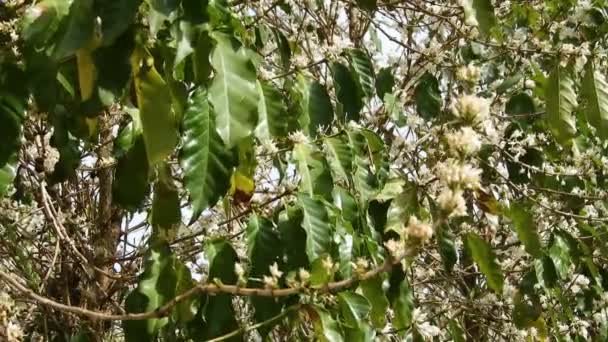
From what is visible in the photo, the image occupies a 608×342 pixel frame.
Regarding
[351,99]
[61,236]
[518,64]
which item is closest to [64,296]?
[61,236]

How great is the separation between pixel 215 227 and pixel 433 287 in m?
1.89

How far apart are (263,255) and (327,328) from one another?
198 mm

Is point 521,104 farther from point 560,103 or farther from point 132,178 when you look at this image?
point 132,178

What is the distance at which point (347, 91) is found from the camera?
2020 mm

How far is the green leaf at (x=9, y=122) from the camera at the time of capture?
131 cm

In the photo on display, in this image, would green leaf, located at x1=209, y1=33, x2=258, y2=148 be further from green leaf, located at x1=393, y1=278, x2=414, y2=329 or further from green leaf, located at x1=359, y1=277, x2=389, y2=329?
green leaf, located at x1=393, y1=278, x2=414, y2=329

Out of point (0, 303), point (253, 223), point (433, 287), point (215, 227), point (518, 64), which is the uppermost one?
point (518, 64)

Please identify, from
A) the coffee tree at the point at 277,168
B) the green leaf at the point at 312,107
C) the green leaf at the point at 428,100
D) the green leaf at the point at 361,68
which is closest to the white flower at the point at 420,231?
the coffee tree at the point at 277,168

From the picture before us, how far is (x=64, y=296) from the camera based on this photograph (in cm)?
260

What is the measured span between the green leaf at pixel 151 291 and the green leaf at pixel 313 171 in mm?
288

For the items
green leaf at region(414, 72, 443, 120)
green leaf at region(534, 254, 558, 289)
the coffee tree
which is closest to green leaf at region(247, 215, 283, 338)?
the coffee tree

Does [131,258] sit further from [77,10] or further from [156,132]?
[77,10]

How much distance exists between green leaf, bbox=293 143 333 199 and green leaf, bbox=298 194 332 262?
102mm

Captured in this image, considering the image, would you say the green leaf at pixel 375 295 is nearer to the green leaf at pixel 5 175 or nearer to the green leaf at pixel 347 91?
the green leaf at pixel 347 91
